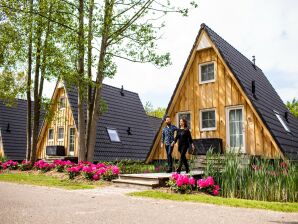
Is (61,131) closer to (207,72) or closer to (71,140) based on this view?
(71,140)

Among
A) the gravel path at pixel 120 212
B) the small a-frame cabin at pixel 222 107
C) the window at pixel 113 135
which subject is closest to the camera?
the gravel path at pixel 120 212

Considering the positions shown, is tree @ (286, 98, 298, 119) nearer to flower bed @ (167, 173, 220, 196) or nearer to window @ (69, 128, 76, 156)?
window @ (69, 128, 76, 156)

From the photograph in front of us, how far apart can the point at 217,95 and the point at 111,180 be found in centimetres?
666

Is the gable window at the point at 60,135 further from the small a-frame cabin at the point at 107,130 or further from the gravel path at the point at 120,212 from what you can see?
the gravel path at the point at 120,212

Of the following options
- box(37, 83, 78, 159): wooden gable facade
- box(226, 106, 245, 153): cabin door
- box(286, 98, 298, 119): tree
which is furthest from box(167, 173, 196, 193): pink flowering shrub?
box(286, 98, 298, 119): tree

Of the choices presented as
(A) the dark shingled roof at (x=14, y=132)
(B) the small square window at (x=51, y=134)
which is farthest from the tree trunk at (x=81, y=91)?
(A) the dark shingled roof at (x=14, y=132)

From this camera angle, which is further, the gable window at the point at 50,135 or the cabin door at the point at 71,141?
the gable window at the point at 50,135

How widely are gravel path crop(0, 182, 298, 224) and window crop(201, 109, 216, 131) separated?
8.08 m

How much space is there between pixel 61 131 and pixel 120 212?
59.4 feet

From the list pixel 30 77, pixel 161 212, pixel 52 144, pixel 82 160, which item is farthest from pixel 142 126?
pixel 161 212

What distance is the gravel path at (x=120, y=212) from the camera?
4.92 meters

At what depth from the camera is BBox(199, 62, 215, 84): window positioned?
15047 mm

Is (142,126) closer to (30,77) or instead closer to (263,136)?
(30,77)

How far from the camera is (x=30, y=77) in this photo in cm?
1848
